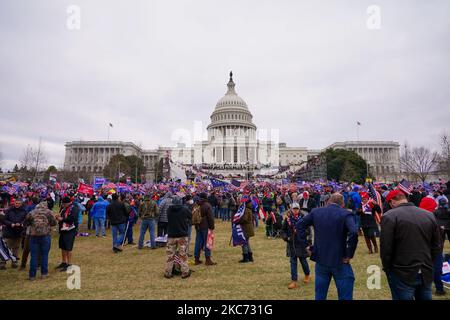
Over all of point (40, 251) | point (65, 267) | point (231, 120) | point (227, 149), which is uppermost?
point (231, 120)

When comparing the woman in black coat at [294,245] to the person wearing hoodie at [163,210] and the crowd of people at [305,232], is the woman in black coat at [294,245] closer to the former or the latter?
the crowd of people at [305,232]

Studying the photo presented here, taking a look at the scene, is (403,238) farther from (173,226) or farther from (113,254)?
(113,254)

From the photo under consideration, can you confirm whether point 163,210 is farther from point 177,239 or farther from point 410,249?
point 410,249

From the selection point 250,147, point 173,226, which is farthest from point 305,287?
point 250,147

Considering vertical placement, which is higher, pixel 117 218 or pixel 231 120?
pixel 231 120

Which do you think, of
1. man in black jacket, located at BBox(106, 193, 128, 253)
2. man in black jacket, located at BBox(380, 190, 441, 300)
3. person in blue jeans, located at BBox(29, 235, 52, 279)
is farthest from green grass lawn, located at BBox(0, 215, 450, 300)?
man in black jacket, located at BBox(380, 190, 441, 300)

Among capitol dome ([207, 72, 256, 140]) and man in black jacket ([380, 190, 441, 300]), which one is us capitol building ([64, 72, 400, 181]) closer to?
capitol dome ([207, 72, 256, 140])

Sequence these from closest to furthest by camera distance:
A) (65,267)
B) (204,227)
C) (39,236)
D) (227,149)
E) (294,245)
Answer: (294,245), (39,236), (65,267), (204,227), (227,149)

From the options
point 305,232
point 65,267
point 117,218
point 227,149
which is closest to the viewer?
point 305,232

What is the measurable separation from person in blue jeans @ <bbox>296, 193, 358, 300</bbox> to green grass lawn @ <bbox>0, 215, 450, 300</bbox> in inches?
66.8

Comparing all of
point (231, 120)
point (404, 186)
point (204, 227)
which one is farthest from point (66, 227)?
point (231, 120)

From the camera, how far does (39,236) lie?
784 centimetres

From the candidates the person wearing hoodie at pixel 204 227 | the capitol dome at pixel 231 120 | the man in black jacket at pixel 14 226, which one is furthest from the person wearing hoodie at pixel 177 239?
the capitol dome at pixel 231 120

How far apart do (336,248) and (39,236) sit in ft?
24.9
